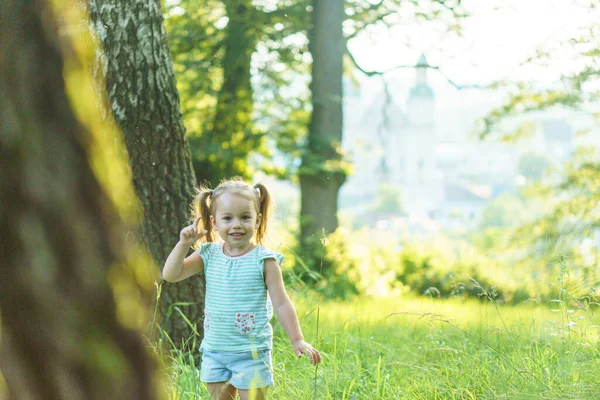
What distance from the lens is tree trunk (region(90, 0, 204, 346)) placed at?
438cm

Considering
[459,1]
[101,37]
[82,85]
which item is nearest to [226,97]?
[459,1]

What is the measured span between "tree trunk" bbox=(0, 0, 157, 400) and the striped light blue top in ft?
8.38

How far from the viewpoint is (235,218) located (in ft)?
10.6

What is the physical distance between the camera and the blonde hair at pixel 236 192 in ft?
10.8

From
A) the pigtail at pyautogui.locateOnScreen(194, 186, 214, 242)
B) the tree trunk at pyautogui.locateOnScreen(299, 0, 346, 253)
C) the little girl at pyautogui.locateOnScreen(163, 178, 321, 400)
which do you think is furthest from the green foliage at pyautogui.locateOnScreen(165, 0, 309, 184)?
the little girl at pyautogui.locateOnScreen(163, 178, 321, 400)

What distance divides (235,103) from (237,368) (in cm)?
1006

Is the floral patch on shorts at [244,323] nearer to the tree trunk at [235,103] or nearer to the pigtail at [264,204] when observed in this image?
the pigtail at [264,204]

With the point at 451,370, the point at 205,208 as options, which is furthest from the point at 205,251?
the point at 451,370

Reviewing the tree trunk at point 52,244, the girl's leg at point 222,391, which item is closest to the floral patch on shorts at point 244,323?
the girl's leg at point 222,391

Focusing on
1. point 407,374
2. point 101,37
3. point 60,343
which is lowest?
point 407,374

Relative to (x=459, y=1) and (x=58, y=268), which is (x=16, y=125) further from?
(x=459, y=1)

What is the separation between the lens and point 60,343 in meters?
0.65

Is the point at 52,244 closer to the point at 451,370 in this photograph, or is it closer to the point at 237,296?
the point at 237,296

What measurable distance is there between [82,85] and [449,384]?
9.58ft
